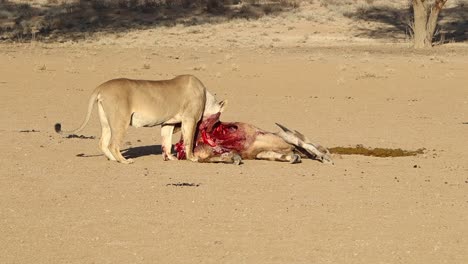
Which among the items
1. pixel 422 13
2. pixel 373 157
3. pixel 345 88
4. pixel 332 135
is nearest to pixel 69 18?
pixel 422 13

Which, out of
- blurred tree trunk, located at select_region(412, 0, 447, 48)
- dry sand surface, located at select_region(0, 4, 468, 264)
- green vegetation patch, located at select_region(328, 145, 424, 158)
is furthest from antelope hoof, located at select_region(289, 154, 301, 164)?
blurred tree trunk, located at select_region(412, 0, 447, 48)

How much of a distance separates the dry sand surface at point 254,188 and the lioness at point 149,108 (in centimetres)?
33

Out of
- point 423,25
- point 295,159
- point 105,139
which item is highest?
point 105,139

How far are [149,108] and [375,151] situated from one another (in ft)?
10.8

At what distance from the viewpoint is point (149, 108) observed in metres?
13.7

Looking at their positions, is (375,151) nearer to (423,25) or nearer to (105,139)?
(105,139)

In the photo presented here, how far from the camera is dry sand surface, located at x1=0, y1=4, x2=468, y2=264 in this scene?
9070mm

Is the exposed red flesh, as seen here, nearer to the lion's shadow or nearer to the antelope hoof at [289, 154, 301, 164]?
the antelope hoof at [289, 154, 301, 164]

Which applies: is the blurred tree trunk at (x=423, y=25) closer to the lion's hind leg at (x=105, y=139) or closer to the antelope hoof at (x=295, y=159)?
the antelope hoof at (x=295, y=159)

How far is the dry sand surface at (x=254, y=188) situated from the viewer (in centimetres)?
907

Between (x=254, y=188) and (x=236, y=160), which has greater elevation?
(x=254, y=188)

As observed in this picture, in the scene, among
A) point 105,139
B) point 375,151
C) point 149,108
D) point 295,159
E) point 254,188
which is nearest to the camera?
point 254,188

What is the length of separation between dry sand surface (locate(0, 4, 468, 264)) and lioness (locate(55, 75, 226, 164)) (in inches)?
13.0

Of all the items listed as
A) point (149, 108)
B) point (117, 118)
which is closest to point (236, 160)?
point (149, 108)
